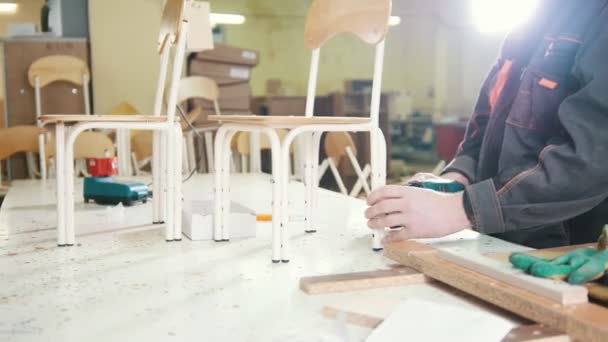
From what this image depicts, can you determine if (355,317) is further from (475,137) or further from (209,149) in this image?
(209,149)

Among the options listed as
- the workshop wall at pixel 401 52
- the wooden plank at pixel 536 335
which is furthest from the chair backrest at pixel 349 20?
the workshop wall at pixel 401 52

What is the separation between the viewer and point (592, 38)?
1119 millimetres

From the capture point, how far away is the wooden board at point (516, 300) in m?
0.74

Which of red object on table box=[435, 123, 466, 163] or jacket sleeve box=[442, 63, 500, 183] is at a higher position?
jacket sleeve box=[442, 63, 500, 183]

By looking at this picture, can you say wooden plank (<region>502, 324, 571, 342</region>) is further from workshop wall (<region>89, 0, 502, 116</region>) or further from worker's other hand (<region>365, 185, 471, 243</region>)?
workshop wall (<region>89, 0, 502, 116</region>)

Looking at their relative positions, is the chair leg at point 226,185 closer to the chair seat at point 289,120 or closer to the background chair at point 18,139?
the chair seat at point 289,120

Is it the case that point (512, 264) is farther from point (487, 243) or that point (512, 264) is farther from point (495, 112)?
point (495, 112)

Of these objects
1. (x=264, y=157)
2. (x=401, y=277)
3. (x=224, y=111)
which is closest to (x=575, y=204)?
(x=401, y=277)

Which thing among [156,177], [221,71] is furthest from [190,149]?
[156,177]

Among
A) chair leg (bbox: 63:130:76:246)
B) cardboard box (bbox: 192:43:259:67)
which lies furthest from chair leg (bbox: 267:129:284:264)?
cardboard box (bbox: 192:43:259:67)

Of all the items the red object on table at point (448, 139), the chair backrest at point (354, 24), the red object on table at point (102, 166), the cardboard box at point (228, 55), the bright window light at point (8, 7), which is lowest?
the red object on table at point (448, 139)

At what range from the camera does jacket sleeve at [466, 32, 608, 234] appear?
3.52 ft

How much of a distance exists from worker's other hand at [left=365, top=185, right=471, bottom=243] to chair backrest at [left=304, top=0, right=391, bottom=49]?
36 cm

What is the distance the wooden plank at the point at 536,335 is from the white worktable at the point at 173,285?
6 centimetres
